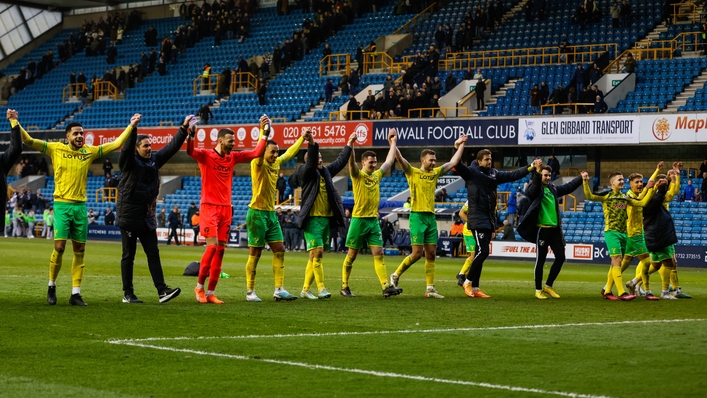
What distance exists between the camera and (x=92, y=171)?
197 feet

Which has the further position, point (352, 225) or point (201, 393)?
point (352, 225)

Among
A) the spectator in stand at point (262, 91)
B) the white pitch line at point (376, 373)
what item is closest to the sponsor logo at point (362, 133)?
the spectator in stand at point (262, 91)

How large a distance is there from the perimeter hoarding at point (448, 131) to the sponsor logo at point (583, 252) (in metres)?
6.30

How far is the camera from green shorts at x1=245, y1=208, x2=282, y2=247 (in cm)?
1477

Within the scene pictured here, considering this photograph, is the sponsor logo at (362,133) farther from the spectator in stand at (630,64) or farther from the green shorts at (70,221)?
the green shorts at (70,221)

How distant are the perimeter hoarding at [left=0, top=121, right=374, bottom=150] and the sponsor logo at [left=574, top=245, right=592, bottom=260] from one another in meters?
10.2

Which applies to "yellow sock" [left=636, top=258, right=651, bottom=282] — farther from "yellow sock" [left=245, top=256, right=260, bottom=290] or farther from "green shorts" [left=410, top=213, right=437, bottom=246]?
"yellow sock" [left=245, top=256, right=260, bottom=290]

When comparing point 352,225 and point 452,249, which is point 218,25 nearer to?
point 452,249

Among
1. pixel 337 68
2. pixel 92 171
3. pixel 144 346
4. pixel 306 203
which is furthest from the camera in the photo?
pixel 92 171

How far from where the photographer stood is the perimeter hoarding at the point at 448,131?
41000 mm

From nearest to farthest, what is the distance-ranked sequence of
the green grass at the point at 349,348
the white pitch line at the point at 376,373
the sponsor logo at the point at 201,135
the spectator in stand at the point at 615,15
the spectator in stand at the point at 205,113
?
the white pitch line at the point at 376,373 → the green grass at the point at 349,348 → the spectator in stand at the point at 615,15 → the sponsor logo at the point at 201,135 → the spectator in stand at the point at 205,113

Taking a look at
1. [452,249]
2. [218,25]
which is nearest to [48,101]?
[218,25]

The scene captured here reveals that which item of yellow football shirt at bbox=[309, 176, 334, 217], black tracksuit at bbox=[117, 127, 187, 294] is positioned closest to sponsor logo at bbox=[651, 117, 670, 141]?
yellow football shirt at bbox=[309, 176, 334, 217]

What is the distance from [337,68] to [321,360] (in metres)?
44.4
